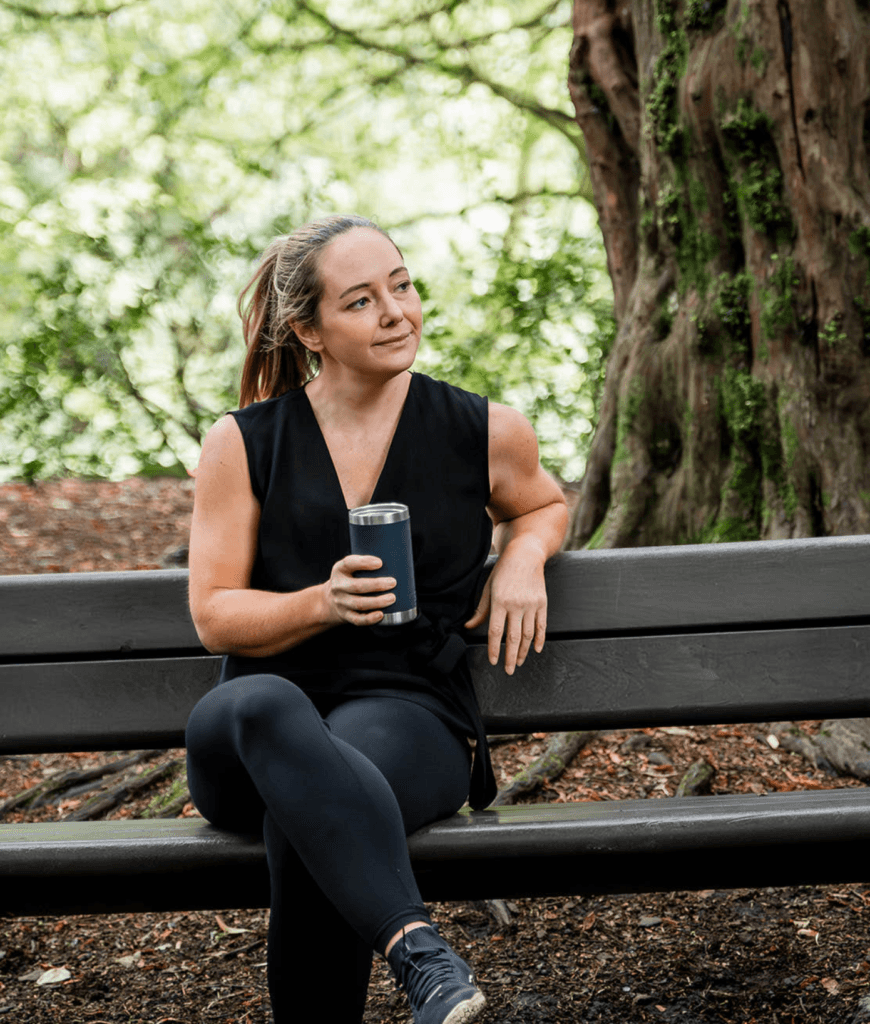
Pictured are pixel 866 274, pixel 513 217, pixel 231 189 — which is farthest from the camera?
pixel 513 217

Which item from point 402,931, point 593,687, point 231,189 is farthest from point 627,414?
point 231,189

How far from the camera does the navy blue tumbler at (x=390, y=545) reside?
200 cm

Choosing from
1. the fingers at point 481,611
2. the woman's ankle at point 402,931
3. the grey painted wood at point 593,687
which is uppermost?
the fingers at point 481,611

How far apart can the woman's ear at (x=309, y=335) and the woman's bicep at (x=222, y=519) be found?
263 millimetres

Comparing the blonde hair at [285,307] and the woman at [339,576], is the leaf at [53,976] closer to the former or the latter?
the woman at [339,576]

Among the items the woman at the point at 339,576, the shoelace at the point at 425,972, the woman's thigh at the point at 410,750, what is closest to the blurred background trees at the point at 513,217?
the woman at the point at 339,576

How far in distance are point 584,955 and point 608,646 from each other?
2.52 ft

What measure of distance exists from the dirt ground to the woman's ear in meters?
1.24

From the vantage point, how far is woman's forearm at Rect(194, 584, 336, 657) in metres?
2.20

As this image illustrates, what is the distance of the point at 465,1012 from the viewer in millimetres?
1713

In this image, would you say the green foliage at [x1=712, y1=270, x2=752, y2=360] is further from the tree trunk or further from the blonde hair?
the blonde hair

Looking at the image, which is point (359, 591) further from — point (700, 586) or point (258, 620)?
point (700, 586)

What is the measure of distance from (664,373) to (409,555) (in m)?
2.30

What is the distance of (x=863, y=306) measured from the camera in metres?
Answer: 3.48
